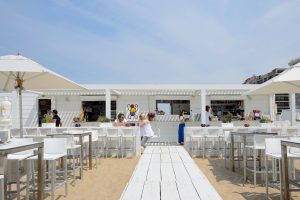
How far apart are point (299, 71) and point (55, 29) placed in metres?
11.2

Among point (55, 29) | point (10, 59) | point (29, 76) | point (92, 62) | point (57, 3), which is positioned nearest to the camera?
point (10, 59)

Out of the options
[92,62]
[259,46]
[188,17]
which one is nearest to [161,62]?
[92,62]

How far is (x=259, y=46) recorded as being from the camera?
55.9 ft

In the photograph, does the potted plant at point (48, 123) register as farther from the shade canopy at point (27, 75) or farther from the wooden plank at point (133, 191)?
the wooden plank at point (133, 191)

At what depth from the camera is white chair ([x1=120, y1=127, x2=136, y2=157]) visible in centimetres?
938

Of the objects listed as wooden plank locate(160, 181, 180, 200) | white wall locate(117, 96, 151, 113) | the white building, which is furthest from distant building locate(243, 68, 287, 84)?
wooden plank locate(160, 181, 180, 200)

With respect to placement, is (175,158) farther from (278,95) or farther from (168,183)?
(278,95)

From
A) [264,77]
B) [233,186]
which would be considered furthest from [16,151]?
[264,77]

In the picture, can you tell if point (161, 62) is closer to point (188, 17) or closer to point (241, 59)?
point (241, 59)

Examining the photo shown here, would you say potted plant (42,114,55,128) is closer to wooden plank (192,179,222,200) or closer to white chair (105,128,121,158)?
white chair (105,128,121,158)

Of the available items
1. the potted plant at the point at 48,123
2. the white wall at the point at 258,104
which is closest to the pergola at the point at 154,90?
the white wall at the point at 258,104

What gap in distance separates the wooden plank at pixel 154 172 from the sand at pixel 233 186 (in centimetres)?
101

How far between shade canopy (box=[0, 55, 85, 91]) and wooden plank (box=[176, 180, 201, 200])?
10.6 ft

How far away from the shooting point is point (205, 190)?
4.95 m
